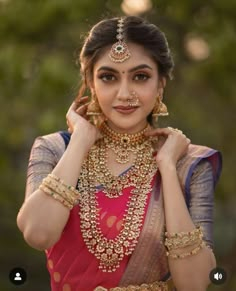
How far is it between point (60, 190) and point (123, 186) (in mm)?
248

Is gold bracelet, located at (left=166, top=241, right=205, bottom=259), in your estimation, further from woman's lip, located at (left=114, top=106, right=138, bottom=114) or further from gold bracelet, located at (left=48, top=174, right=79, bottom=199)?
woman's lip, located at (left=114, top=106, right=138, bottom=114)

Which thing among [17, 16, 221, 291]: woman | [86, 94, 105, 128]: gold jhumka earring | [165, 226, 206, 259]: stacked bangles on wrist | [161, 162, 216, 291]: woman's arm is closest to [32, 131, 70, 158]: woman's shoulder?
[17, 16, 221, 291]: woman

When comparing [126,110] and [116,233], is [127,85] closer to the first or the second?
[126,110]

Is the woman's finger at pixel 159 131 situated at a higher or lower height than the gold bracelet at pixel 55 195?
higher

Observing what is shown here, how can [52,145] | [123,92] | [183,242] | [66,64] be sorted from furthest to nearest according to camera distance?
[66,64]
[52,145]
[123,92]
[183,242]

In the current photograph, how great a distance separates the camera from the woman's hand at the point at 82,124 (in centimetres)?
374

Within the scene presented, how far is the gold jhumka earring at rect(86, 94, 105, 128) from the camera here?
3.78m

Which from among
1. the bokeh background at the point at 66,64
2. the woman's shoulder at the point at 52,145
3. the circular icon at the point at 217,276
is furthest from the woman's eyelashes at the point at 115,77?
the bokeh background at the point at 66,64

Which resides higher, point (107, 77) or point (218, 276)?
point (107, 77)

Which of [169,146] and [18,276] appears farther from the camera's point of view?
[18,276]

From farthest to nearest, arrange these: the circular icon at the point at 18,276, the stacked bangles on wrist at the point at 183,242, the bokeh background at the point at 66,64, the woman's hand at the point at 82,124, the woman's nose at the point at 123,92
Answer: the bokeh background at the point at 66,64, the circular icon at the point at 18,276, the woman's hand at the point at 82,124, the woman's nose at the point at 123,92, the stacked bangles on wrist at the point at 183,242

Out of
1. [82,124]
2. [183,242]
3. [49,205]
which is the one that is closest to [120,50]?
[82,124]

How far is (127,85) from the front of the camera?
12.0ft

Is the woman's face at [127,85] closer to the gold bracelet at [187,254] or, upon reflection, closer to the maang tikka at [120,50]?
the maang tikka at [120,50]
